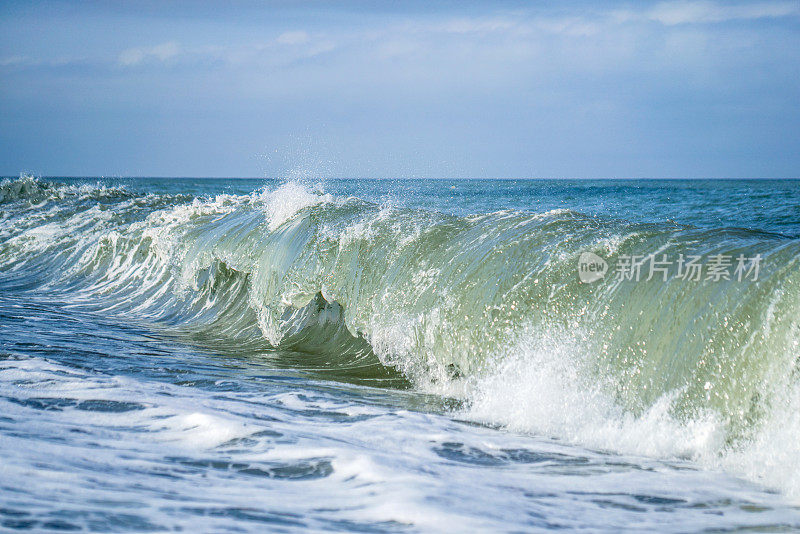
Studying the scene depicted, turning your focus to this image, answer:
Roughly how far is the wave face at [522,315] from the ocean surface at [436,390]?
0.06ft

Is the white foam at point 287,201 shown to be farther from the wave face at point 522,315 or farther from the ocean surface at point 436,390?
the ocean surface at point 436,390

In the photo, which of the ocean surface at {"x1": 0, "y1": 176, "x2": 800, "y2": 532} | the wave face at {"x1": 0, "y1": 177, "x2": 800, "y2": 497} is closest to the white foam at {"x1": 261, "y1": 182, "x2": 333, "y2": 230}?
the wave face at {"x1": 0, "y1": 177, "x2": 800, "y2": 497}

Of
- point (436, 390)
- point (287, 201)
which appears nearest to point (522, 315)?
point (436, 390)

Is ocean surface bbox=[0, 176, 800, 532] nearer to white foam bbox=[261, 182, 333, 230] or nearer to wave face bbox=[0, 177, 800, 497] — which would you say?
wave face bbox=[0, 177, 800, 497]

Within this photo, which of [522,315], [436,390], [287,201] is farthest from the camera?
[287,201]

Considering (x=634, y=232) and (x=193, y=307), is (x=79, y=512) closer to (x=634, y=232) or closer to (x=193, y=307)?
(x=634, y=232)

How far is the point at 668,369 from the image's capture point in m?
4.02

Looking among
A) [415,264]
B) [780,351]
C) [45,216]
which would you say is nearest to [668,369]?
[780,351]

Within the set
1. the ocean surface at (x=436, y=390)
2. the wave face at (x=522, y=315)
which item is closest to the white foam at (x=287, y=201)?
the wave face at (x=522, y=315)

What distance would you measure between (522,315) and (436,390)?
79 centimetres

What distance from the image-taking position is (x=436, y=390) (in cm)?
508

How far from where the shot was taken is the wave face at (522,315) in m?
3.68

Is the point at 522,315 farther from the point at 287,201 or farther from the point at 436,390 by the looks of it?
the point at 287,201

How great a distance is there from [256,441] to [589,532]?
65.2 inches
